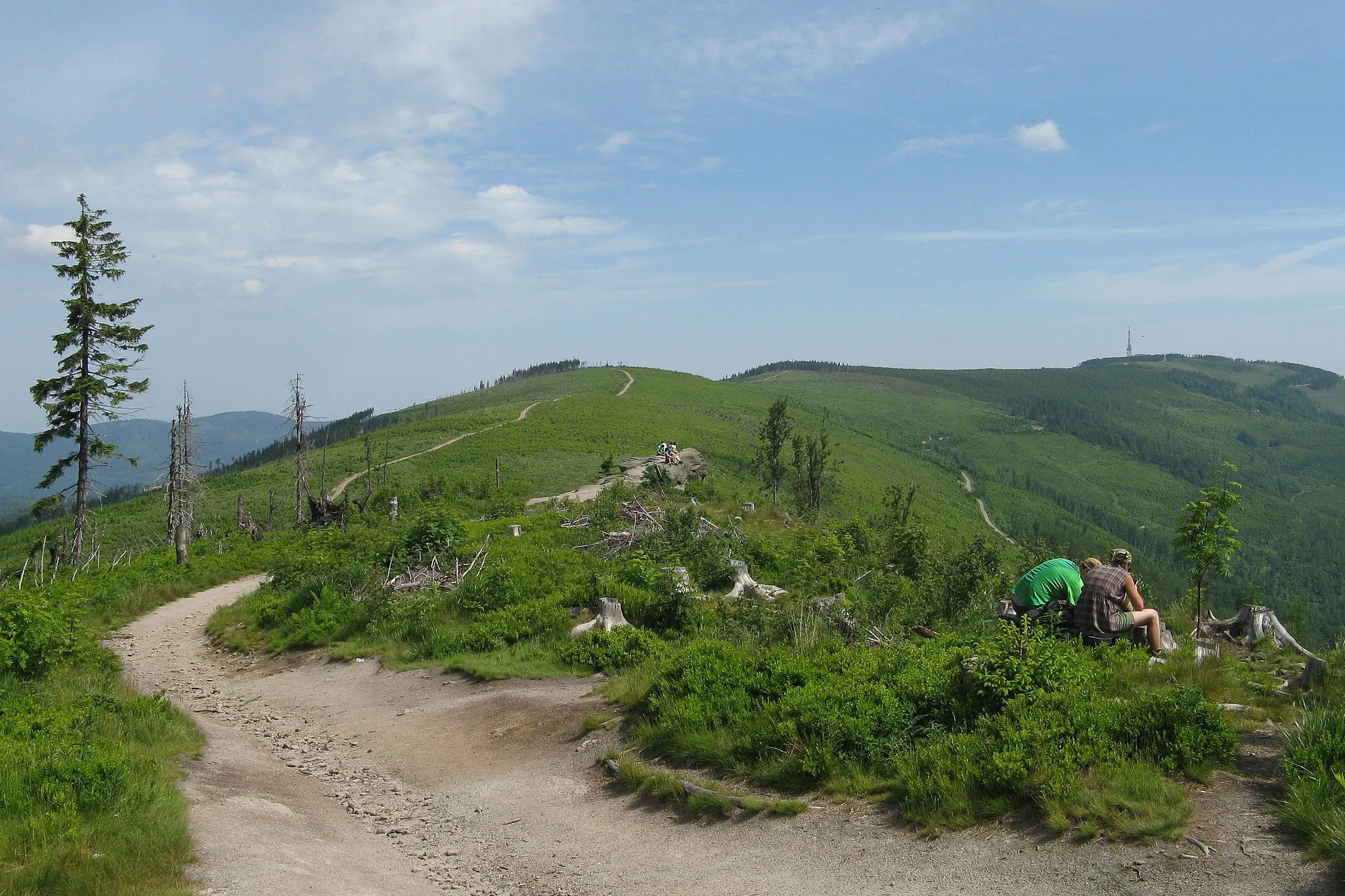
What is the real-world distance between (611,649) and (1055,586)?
5.96 meters

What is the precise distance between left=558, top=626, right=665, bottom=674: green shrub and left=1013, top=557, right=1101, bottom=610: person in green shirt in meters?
4.98

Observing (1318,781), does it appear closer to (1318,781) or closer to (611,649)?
(1318,781)

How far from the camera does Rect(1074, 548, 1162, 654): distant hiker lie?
963 cm

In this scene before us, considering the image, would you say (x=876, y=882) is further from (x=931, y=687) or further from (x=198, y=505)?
(x=198, y=505)

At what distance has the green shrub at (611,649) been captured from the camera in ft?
40.0

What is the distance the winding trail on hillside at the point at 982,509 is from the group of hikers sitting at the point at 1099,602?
333 ft

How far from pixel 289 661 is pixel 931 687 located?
11339 millimetres

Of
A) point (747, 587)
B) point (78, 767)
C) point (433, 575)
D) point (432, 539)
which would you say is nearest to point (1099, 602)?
point (747, 587)

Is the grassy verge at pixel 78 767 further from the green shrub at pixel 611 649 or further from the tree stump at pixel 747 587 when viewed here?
the tree stump at pixel 747 587

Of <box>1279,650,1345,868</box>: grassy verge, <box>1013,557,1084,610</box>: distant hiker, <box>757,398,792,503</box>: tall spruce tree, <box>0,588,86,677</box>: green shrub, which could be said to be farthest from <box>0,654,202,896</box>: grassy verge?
<box>757,398,792,503</box>: tall spruce tree

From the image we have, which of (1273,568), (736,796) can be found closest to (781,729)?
(736,796)

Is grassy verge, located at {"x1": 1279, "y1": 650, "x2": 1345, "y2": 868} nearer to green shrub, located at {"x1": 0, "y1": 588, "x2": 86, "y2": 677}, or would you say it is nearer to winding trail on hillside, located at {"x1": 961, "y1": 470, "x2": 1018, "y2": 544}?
green shrub, located at {"x1": 0, "y1": 588, "x2": 86, "y2": 677}

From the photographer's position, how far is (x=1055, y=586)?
1055 cm

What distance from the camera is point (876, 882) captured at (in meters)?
6.06
